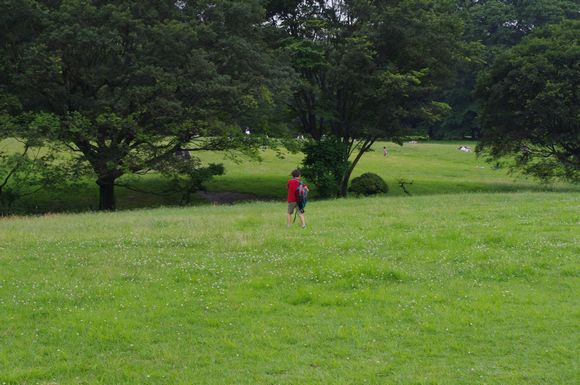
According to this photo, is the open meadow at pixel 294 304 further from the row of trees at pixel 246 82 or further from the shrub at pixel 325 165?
the shrub at pixel 325 165

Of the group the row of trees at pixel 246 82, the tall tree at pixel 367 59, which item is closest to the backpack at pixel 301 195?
the row of trees at pixel 246 82

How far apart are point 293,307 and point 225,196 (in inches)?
1232

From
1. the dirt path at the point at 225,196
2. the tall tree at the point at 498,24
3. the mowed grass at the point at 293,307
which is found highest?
the tall tree at the point at 498,24

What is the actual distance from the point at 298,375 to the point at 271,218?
1283cm

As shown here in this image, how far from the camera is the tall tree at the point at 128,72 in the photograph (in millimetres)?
30203

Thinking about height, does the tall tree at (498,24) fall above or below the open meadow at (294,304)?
above

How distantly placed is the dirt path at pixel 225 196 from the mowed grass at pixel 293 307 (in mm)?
22806

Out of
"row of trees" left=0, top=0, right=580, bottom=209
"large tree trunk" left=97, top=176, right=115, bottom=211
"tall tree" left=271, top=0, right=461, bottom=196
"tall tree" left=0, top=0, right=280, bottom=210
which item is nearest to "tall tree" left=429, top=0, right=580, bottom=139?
"row of trees" left=0, top=0, right=580, bottom=209

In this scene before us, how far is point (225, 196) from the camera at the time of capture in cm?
4069

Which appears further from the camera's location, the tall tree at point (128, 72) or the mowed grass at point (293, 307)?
the tall tree at point (128, 72)

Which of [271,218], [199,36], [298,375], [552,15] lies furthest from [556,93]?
[552,15]

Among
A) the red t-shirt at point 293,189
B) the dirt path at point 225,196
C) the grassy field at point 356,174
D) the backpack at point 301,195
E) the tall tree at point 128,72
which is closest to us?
the backpack at point 301,195

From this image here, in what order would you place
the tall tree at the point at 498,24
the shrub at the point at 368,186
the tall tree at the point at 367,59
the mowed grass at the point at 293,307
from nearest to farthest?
1. the mowed grass at the point at 293,307
2. the tall tree at the point at 367,59
3. the shrub at the point at 368,186
4. the tall tree at the point at 498,24

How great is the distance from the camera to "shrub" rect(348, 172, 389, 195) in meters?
41.2
